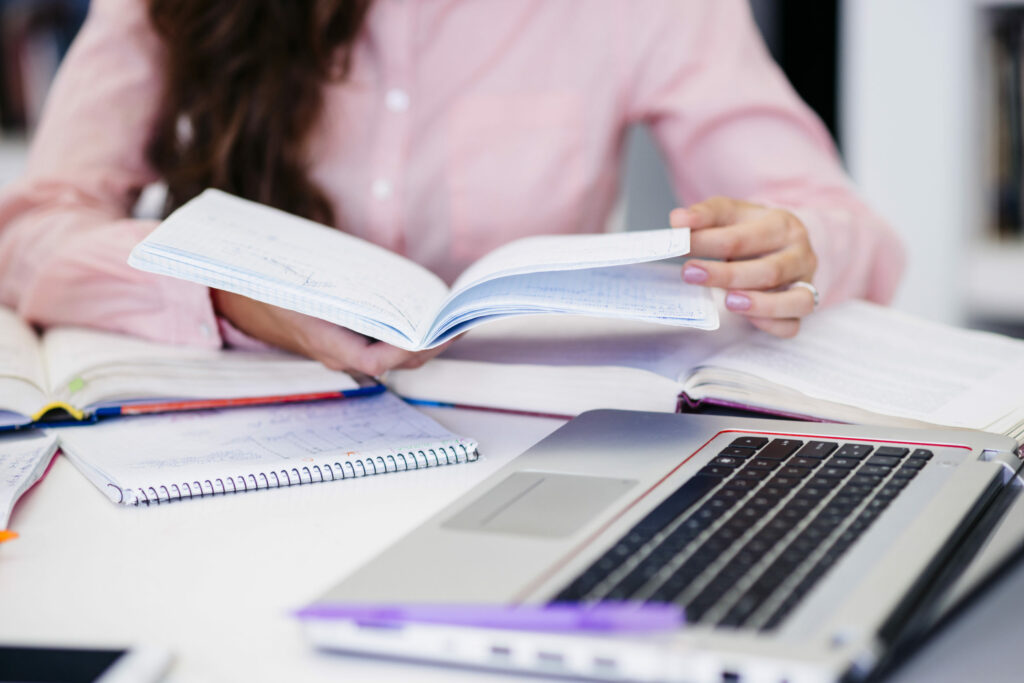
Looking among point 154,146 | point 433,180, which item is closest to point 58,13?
point 154,146

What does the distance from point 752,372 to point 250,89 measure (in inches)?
24.5

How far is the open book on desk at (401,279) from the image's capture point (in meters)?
0.59

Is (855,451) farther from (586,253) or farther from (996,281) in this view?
(996,281)

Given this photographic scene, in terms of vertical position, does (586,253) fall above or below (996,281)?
above

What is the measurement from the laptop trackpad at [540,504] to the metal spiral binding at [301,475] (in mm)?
84

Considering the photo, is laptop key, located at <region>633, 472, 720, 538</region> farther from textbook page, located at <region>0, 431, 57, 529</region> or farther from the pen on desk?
textbook page, located at <region>0, 431, 57, 529</region>

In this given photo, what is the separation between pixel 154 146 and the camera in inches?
42.9

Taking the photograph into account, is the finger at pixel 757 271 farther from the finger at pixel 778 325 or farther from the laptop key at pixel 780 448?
the laptop key at pixel 780 448

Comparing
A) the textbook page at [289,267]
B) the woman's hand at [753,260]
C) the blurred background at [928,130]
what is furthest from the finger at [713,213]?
the blurred background at [928,130]

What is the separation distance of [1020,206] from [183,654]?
189 centimetres

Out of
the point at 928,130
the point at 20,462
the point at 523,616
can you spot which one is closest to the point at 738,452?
the point at 523,616

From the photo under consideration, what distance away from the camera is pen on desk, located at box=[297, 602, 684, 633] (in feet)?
1.10

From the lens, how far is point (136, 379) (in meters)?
0.70

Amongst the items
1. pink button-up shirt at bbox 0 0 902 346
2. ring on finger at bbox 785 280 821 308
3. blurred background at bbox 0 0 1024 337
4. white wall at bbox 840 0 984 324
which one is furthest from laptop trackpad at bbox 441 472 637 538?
white wall at bbox 840 0 984 324
